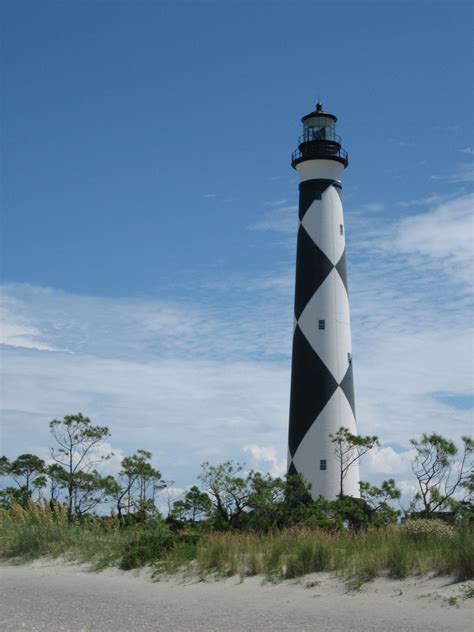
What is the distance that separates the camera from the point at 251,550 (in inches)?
525

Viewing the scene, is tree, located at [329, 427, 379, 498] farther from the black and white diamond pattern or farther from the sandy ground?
the sandy ground

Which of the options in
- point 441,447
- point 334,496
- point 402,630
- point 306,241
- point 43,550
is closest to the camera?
point 402,630

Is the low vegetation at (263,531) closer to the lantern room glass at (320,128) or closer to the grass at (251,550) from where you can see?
the grass at (251,550)

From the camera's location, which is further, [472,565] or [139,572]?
[139,572]

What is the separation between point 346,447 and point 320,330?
3.94 m

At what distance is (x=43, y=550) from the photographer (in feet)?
53.5

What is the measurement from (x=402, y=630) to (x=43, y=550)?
918cm

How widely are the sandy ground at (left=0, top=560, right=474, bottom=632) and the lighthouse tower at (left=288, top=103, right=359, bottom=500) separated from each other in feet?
40.0

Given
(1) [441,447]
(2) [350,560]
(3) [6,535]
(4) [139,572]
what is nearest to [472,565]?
(2) [350,560]

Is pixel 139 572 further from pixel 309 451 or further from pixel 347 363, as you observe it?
pixel 347 363

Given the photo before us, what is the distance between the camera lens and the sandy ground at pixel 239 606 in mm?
10102

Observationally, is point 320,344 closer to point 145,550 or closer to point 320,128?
point 320,128

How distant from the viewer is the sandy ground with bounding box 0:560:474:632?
1010 centimetres

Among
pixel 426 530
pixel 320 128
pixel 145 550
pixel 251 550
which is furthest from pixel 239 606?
pixel 320 128
